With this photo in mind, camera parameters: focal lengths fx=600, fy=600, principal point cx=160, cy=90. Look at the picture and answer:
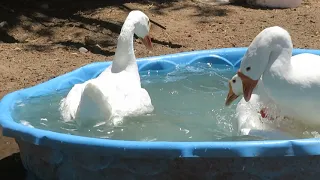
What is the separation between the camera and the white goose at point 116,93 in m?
3.56

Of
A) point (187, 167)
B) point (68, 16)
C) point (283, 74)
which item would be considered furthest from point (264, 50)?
point (68, 16)

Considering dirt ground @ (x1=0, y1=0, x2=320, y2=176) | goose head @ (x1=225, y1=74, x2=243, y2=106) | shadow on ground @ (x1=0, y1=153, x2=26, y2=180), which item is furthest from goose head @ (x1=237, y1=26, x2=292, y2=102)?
dirt ground @ (x1=0, y1=0, x2=320, y2=176)

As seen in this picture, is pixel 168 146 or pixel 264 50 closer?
pixel 168 146

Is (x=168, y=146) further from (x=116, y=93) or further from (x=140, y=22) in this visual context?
(x=140, y=22)

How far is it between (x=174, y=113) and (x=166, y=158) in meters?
1.13

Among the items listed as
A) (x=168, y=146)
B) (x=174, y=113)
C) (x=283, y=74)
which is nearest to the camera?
(x=168, y=146)

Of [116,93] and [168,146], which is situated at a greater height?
[168,146]

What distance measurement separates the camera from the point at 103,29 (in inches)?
288

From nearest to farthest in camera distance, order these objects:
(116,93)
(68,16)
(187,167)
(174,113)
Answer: (187,167) < (116,93) < (174,113) < (68,16)

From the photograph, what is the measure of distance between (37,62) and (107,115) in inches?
105

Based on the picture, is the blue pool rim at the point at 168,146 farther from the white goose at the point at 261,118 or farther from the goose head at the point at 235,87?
the goose head at the point at 235,87

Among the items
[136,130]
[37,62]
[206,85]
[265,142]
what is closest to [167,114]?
[136,130]

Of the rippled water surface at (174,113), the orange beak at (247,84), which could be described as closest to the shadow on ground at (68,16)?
the rippled water surface at (174,113)

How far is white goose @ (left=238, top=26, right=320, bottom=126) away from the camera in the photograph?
329cm
